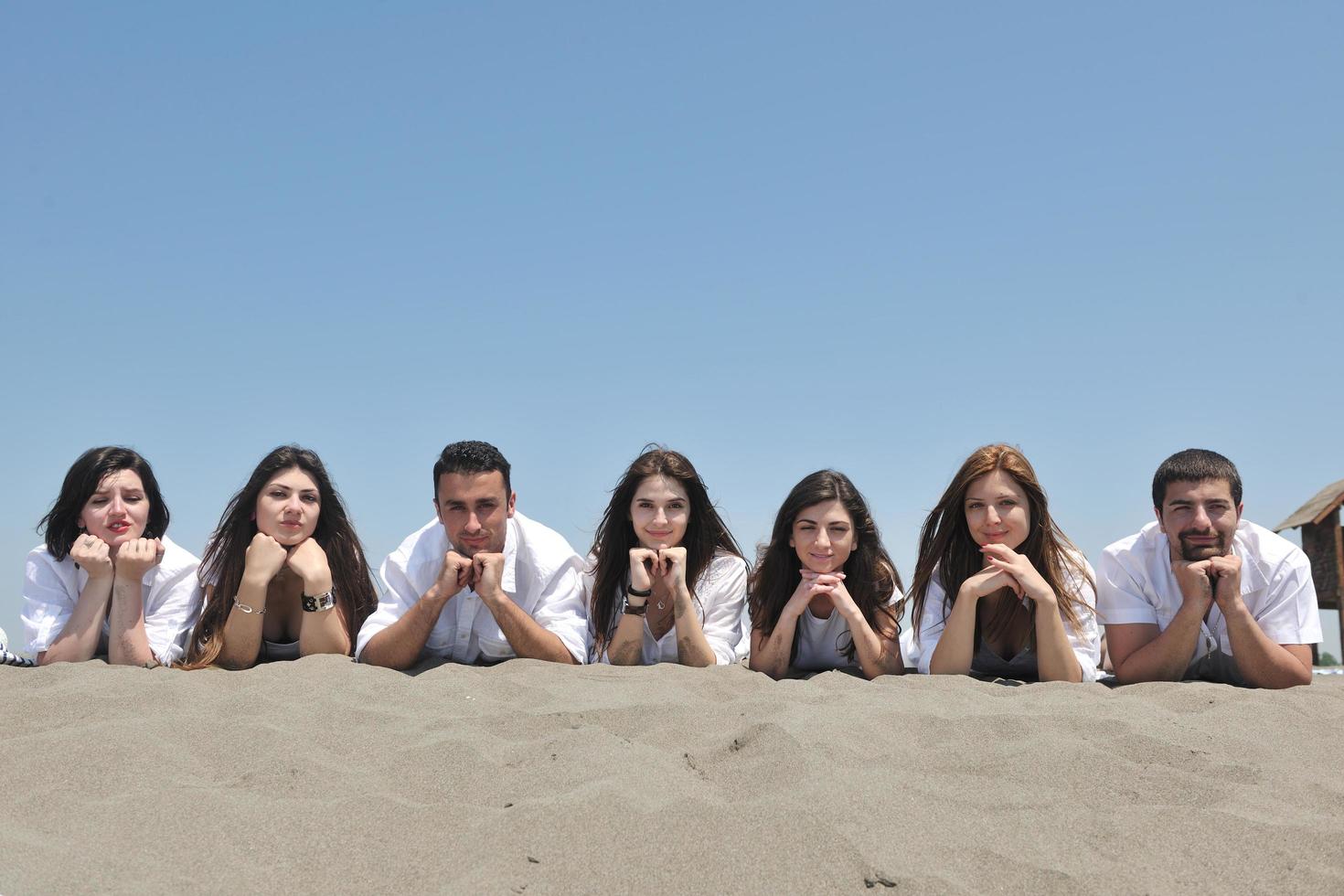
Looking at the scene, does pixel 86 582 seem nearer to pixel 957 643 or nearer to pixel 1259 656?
pixel 957 643

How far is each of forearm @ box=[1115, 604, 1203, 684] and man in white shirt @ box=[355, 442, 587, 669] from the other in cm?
306

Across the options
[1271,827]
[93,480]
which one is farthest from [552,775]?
[93,480]

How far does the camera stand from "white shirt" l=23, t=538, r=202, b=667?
6.06 meters

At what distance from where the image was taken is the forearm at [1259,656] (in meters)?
5.41

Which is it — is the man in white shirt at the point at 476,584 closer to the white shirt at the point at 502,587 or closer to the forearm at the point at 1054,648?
the white shirt at the point at 502,587

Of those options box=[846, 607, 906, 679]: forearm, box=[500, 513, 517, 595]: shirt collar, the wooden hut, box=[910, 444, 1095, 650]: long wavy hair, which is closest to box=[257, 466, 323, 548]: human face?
box=[500, 513, 517, 595]: shirt collar

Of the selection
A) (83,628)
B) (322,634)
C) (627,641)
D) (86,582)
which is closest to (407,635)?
(322,634)

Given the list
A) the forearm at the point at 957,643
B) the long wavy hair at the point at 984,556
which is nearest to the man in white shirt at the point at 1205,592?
the long wavy hair at the point at 984,556

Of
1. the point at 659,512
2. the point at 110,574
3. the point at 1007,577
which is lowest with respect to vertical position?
the point at 1007,577

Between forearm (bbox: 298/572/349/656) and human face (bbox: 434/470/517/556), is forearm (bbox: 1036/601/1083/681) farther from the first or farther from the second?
forearm (bbox: 298/572/349/656)

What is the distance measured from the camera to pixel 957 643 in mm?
5535

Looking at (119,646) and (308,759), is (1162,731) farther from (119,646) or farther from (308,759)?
(119,646)

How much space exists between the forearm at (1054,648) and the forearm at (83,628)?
517 cm

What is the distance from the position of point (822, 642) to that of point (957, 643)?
879 millimetres
